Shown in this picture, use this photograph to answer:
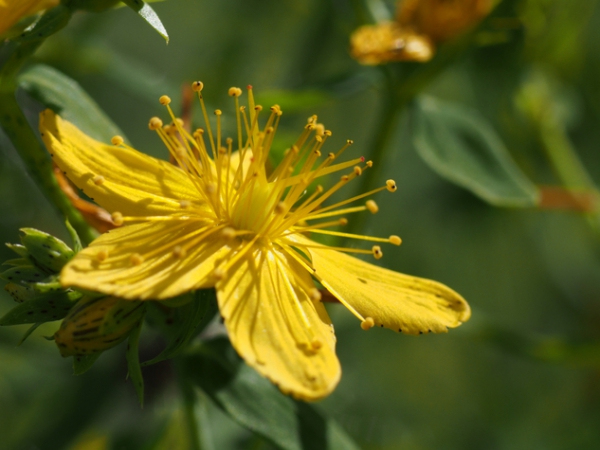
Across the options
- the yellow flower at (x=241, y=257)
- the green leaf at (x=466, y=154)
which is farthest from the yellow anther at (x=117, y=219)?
the green leaf at (x=466, y=154)

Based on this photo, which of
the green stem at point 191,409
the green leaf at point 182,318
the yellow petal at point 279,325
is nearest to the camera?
the yellow petal at point 279,325

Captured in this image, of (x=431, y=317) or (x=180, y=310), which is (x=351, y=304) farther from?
(x=180, y=310)

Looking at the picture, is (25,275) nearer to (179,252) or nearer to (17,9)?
(179,252)

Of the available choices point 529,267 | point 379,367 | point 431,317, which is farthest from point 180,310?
point 529,267

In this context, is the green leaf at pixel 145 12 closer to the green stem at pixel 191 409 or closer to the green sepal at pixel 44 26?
the green sepal at pixel 44 26

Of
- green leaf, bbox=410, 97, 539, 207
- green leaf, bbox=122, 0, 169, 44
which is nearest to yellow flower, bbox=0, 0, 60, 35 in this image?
green leaf, bbox=122, 0, 169, 44

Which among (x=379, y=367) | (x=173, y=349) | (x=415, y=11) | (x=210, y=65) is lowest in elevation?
(x=379, y=367)
